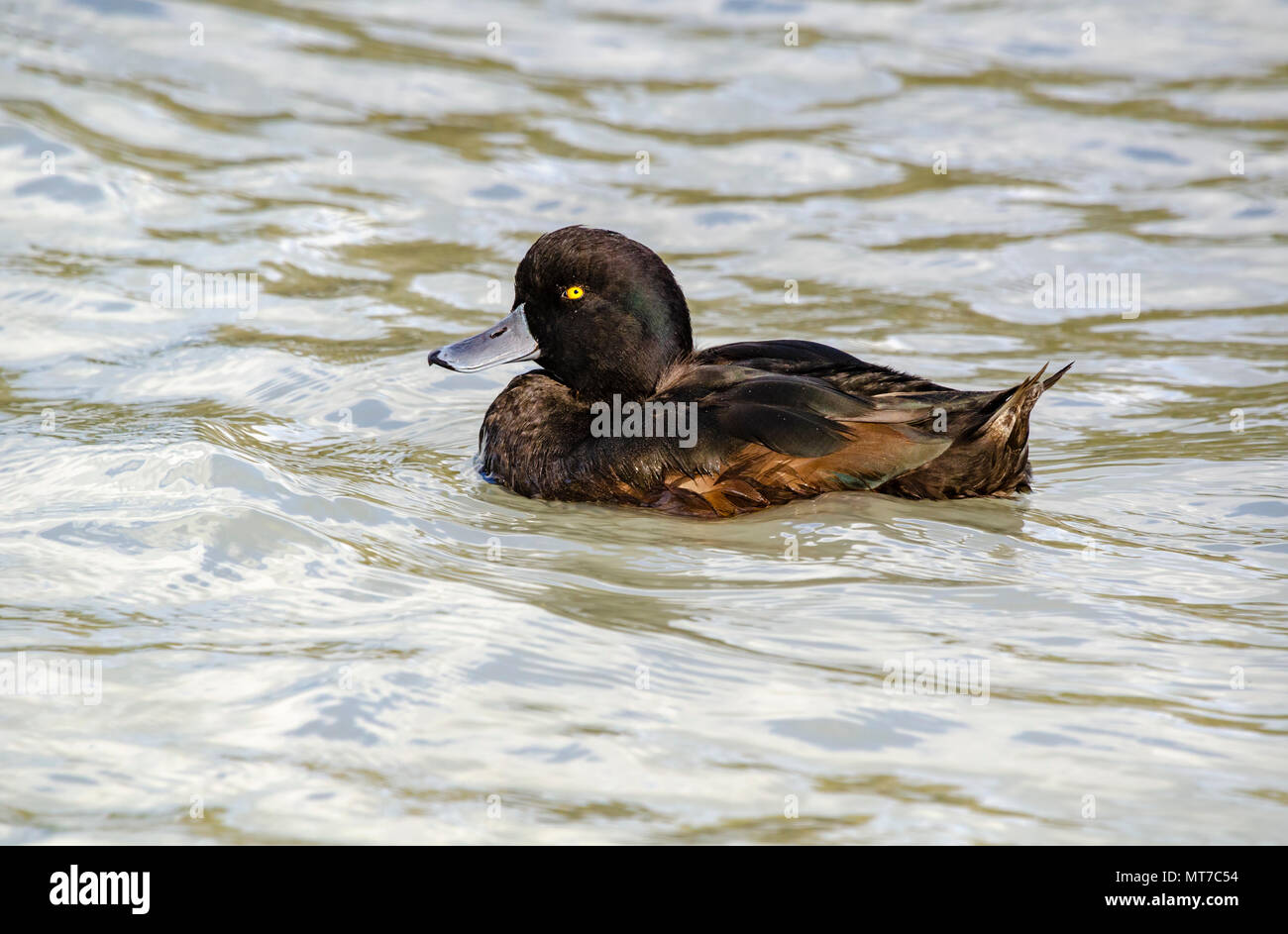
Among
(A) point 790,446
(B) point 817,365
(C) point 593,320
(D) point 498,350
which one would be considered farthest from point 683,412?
(D) point 498,350

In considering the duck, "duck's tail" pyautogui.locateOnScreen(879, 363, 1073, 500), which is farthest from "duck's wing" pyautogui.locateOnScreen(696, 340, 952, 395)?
"duck's tail" pyautogui.locateOnScreen(879, 363, 1073, 500)

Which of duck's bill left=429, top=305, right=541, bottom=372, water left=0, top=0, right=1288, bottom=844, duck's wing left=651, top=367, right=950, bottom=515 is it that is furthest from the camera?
duck's bill left=429, top=305, right=541, bottom=372

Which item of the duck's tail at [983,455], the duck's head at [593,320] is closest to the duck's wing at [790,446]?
the duck's tail at [983,455]

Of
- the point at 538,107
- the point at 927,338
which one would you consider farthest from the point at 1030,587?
the point at 538,107

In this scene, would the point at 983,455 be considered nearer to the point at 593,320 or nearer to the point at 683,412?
the point at 683,412

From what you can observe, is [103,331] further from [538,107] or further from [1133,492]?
[1133,492]

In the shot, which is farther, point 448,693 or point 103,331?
point 103,331

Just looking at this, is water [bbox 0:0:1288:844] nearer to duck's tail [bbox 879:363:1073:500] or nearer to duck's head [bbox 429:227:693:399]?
duck's tail [bbox 879:363:1073:500]

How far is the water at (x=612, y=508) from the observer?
3.99 meters

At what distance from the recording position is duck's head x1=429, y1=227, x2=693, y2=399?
6215mm

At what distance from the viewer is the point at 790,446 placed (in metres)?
5.54

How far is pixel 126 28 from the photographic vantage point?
12031mm

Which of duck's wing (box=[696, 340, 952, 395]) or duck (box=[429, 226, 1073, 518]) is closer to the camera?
duck (box=[429, 226, 1073, 518])

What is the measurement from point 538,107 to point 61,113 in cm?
339
